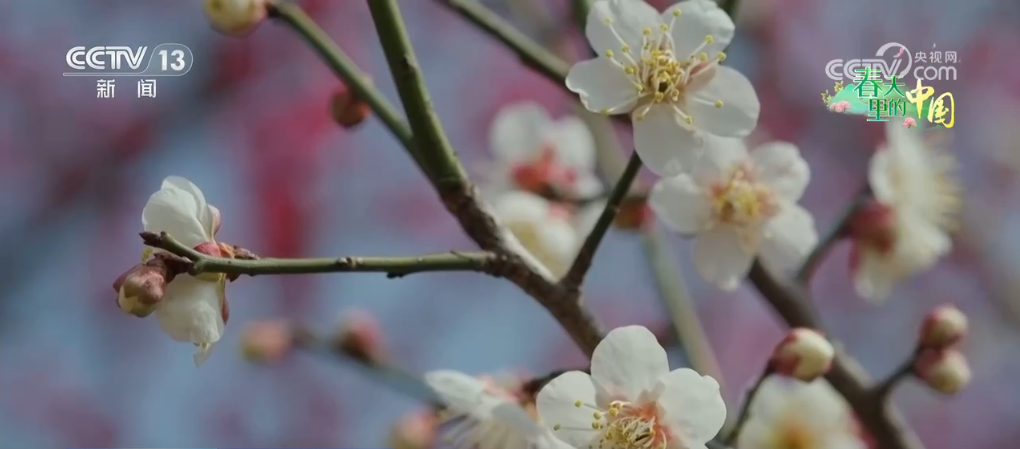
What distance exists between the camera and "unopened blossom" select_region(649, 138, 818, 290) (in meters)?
0.74

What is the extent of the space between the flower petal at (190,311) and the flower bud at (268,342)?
639 millimetres

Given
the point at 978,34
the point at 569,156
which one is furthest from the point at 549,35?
the point at 978,34

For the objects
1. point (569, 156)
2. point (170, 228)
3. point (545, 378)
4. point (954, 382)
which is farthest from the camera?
point (569, 156)

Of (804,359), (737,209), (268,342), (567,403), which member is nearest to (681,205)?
(737,209)

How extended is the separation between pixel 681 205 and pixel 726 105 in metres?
0.17

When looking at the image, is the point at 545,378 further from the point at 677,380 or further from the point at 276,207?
the point at 276,207

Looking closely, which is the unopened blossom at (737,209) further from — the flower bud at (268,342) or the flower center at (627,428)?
the flower bud at (268,342)

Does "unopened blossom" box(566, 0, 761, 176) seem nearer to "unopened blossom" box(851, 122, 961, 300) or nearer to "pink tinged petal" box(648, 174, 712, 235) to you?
"pink tinged petal" box(648, 174, 712, 235)

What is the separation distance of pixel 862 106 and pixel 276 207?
1.83 m

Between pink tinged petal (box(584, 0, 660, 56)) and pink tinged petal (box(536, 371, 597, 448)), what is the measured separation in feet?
0.74

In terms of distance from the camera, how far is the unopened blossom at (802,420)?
3.01 feet

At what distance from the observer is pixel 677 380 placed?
0.55 m

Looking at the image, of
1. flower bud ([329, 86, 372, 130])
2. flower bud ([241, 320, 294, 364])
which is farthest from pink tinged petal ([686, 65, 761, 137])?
flower bud ([241, 320, 294, 364])

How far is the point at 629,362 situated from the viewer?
542 millimetres
